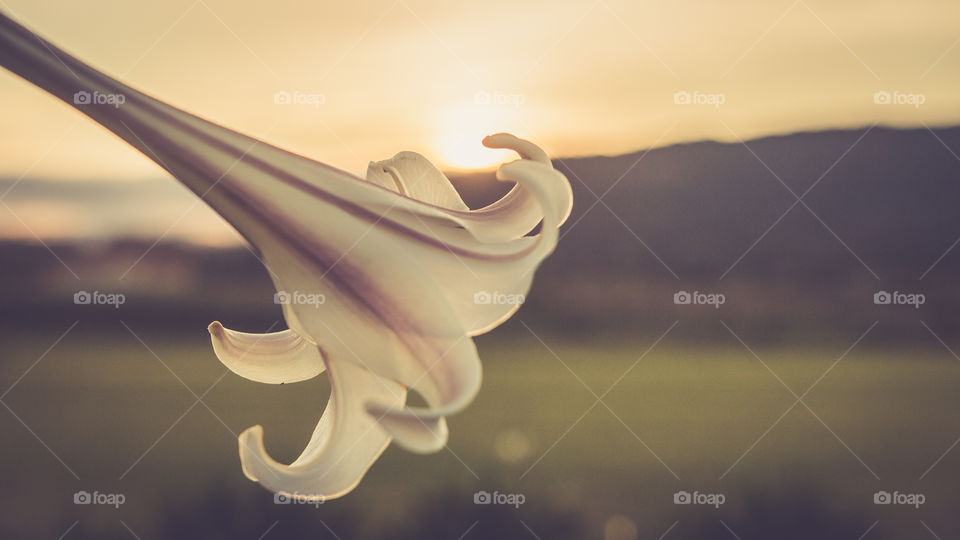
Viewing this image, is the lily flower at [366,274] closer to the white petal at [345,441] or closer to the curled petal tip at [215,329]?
the white petal at [345,441]

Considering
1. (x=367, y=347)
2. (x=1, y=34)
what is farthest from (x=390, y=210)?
(x=1, y=34)

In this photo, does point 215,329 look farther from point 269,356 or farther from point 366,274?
point 366,274

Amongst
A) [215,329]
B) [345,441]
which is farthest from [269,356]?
[345,441]

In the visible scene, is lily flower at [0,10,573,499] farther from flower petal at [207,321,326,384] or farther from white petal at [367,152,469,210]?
flower petal at [207,321,326,384]

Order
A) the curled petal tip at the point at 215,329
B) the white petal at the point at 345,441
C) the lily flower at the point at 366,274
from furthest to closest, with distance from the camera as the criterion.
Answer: the curled petal tip at the point at 215,329, the white petal at the point at 345,441, the lily flower at the point at 366,274

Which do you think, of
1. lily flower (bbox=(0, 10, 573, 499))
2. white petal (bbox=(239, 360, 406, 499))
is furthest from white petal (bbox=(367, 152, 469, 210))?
white petal (bbox=(239, 360, 406, 499))

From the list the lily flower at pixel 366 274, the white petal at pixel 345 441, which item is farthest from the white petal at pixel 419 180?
the white petal at pixel 345 441
